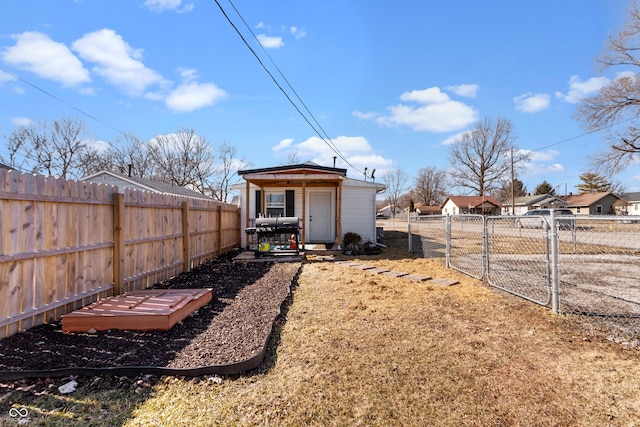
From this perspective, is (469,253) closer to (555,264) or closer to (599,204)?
(555,264)

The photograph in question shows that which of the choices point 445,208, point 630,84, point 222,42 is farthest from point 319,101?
point 445,208

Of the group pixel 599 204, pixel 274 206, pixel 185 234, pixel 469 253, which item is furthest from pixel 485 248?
pixel 599 204

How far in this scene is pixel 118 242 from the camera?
482 cm

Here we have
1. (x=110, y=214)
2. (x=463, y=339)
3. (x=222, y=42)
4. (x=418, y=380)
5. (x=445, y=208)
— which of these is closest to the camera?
(x=418, y=380)

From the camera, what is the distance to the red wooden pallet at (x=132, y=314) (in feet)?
11.4

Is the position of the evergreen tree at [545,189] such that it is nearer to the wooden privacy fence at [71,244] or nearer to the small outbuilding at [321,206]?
the small outbuilding at [321,206]

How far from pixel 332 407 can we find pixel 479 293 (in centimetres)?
416

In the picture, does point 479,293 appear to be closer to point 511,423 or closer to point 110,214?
point 511,423

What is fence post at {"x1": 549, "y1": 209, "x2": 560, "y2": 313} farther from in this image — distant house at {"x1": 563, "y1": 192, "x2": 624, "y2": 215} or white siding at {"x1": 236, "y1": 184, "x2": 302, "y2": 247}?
distant house at {"x1": 563, "y1": 192, "x2": 624, "y2": 215}

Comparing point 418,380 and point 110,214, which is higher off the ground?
point 110,214

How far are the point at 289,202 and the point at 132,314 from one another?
9.44m

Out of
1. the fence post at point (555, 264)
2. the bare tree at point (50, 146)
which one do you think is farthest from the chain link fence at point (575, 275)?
the bare tree at point (50, 146)

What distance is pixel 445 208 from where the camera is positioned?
181 feet

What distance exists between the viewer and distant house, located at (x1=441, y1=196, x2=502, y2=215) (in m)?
46.3
